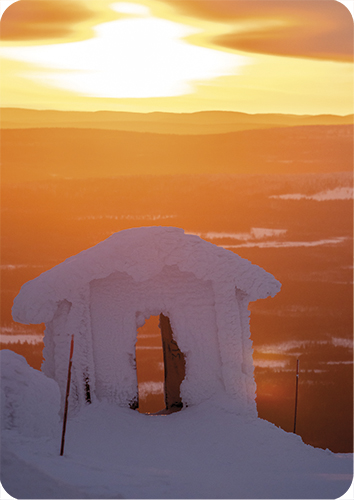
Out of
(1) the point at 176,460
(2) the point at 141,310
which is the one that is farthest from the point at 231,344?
(1) the point at 176,460

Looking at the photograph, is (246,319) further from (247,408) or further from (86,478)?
(86,478)

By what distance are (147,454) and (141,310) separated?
10.5 ft

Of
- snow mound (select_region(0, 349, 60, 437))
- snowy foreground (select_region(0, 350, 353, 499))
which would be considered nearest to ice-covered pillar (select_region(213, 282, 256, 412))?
snowy foreground (select_region(0, 350, 353, 499))

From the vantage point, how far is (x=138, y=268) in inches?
724

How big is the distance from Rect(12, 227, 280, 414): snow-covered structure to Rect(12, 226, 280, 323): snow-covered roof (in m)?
0.02

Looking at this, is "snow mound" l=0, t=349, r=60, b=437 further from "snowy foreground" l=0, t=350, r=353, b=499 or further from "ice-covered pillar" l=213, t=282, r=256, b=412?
"ice-covered pillar" l=213, t=282, r=256, b=412

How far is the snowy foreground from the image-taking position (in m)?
13.5

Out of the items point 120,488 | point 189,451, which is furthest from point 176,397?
point 120,488

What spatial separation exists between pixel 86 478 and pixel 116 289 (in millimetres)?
5768

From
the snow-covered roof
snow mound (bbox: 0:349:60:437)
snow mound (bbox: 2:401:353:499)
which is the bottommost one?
snow mound (bbox: 2:401:353:499)

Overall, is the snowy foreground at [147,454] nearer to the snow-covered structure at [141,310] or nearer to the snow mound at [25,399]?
the snow mound at [25,399]

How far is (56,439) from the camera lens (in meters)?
15.2

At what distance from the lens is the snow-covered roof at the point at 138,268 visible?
18.3 metres

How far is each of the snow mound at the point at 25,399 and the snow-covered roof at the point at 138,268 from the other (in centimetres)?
290
